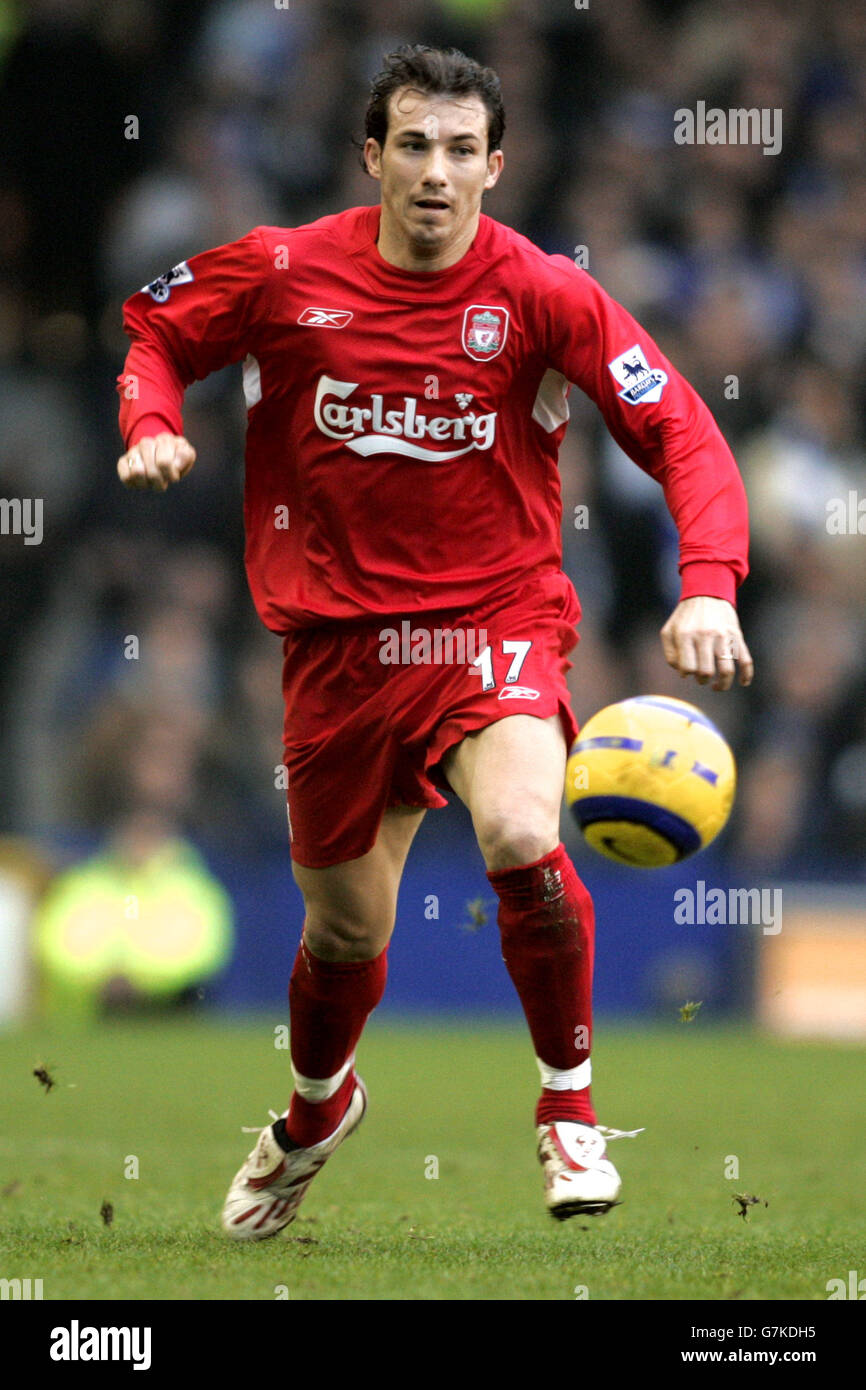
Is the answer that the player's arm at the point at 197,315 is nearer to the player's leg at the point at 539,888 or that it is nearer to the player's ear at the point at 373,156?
the player's ear at the point at 373,156

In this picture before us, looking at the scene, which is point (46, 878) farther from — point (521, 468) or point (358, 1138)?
point (521, 468)

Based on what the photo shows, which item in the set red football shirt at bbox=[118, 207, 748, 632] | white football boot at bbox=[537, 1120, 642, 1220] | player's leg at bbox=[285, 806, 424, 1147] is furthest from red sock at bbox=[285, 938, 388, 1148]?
red football shirt at bbox=[118, 207, 748, 632]

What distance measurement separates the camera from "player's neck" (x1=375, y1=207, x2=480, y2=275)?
4.73 meters

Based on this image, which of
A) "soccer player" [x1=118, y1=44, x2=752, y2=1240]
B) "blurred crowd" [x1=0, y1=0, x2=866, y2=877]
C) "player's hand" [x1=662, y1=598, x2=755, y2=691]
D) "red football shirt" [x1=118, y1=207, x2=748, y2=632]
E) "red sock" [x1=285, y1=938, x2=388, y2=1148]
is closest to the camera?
"player's hand" [x1=662, y1=598, x2=755, y2=691]

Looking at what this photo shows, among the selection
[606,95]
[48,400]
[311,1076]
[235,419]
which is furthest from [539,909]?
[606,95]

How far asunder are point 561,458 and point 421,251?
744cm

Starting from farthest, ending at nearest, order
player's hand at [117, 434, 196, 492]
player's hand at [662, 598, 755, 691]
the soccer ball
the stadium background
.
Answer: the stadium background < the soccer ball < player's hand at [117, 434, 196, 492] < player's hand at [662, 598, 755, 691]

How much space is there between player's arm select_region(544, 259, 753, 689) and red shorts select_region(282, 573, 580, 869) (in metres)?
0.33

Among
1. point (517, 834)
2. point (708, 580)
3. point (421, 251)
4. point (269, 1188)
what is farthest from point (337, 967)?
point (421, 251)

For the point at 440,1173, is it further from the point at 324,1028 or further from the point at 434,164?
the point at 434,164

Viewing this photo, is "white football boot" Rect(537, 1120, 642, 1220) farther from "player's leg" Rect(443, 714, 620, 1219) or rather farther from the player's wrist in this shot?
the player's wrist

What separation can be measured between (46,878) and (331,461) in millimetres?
7528

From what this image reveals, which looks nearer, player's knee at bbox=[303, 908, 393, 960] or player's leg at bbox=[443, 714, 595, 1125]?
player's leg at bbox=[443, 714, 595, 1125]

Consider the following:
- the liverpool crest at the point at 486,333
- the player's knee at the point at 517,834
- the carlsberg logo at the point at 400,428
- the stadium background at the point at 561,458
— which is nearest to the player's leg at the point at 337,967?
the player's knee at the point at 517,834
